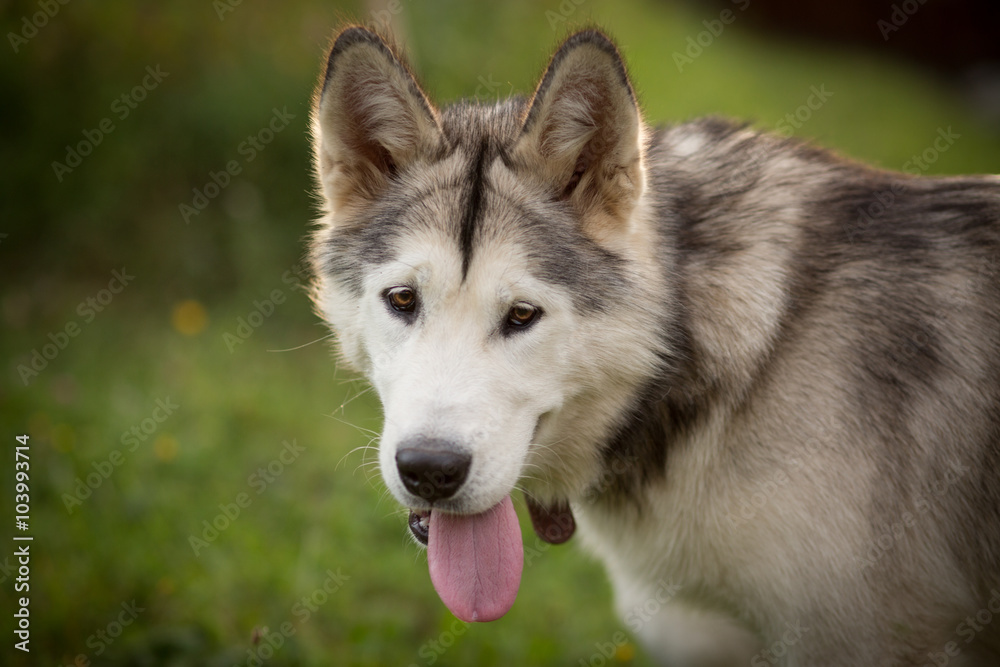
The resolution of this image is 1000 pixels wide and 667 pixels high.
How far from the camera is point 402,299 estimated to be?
2.40 metres

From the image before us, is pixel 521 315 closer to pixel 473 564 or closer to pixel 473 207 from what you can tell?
pixel 473 207

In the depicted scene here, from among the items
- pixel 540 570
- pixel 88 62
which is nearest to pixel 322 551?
pixel 540 570

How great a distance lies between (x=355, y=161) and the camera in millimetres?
2633

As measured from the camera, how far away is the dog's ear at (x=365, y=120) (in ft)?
7.83

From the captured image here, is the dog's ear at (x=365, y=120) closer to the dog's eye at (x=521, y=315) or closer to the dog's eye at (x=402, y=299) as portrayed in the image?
the dog's eye at (x=402, y=299)

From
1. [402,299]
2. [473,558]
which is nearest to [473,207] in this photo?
[402,299]

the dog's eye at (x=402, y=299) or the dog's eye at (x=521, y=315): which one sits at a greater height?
the dog's eye at (x=402, y=299)

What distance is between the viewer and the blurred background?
11.5 ft

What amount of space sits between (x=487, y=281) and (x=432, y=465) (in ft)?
1.92

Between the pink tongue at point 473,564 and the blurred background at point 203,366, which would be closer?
the pink tongue at point 473,564

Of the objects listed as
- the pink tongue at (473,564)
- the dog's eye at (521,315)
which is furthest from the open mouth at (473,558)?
the dog's eye at (521,315)

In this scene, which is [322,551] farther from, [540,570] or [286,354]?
[286,354]

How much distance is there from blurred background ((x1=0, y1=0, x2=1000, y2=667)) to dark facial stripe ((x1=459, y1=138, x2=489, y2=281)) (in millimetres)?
408

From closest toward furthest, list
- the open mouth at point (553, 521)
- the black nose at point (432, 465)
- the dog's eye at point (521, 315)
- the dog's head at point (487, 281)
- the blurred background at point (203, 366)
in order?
the black nose at point (432, 465)
the dog's head at point (487, 281)
the dog's eye at point (521, 315)
the open mouth at point (553, 521)
the blurred background at point (203, 366)
